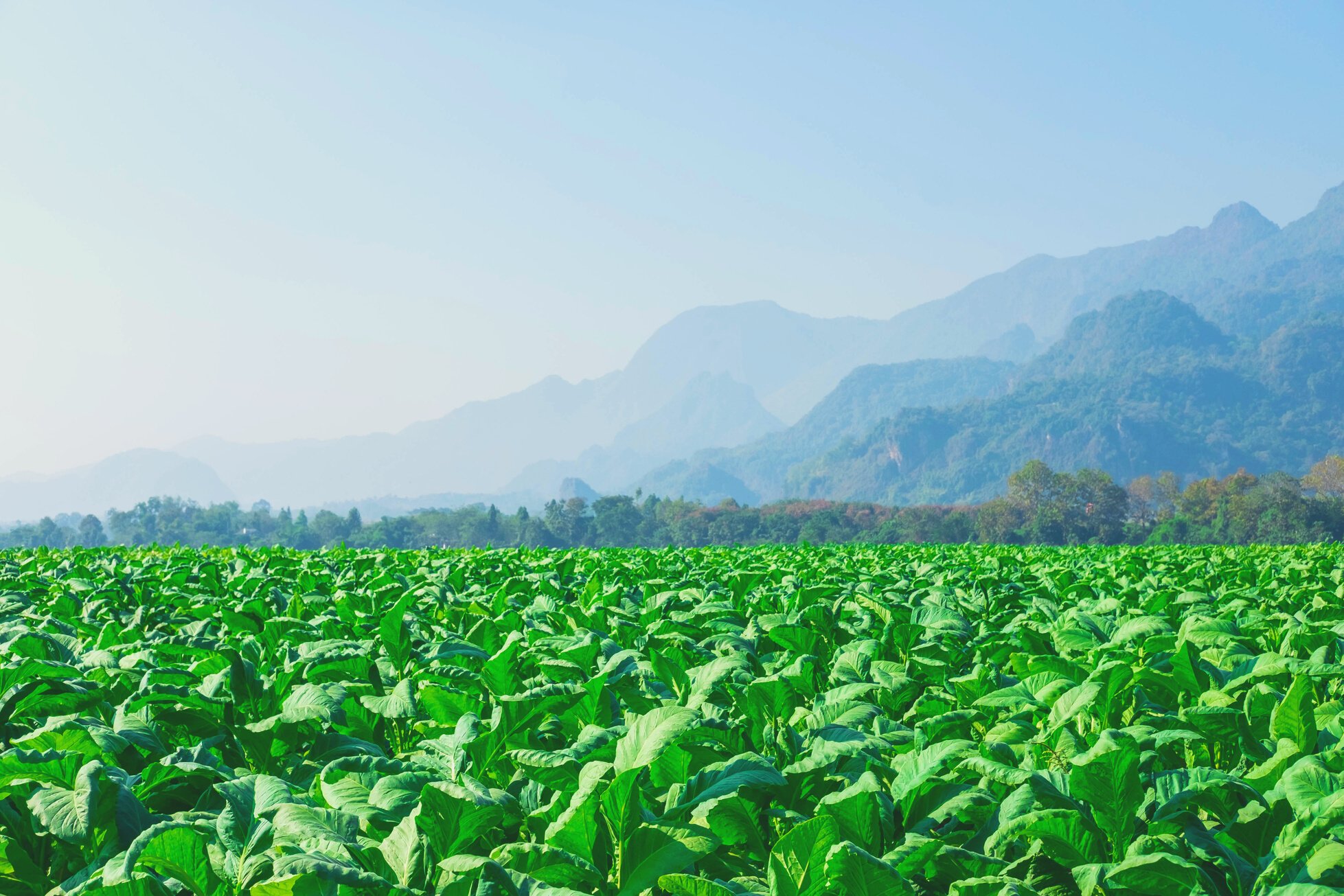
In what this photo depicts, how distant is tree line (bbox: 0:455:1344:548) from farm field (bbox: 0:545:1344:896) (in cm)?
9270

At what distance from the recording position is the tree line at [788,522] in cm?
9788

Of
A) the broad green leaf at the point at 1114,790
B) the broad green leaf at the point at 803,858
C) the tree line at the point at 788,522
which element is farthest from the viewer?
the tree line at the point at 788,522

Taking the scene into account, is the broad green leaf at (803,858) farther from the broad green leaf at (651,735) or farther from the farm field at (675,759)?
the broad green leaf at (651,735)

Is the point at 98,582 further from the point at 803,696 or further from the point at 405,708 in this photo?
the point at 803,696

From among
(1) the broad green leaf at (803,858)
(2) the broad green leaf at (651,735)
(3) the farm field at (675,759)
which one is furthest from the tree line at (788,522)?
(1) the broad green leaf at (803,858)

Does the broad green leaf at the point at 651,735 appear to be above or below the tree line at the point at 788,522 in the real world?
above

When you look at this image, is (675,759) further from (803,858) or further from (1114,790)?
(1114,790)

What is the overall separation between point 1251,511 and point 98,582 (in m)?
102

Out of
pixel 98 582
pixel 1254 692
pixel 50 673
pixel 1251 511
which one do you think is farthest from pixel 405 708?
pixel 1251 511

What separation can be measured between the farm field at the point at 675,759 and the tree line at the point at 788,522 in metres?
92.7

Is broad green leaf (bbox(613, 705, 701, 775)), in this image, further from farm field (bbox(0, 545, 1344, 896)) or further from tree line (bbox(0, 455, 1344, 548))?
tree line (bbox(0, 455, 1344, 548))

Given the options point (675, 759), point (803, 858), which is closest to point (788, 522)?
point (675, 759)

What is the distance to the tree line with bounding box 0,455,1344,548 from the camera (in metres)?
97.9

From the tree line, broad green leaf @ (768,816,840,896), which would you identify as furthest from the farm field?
the tree line
